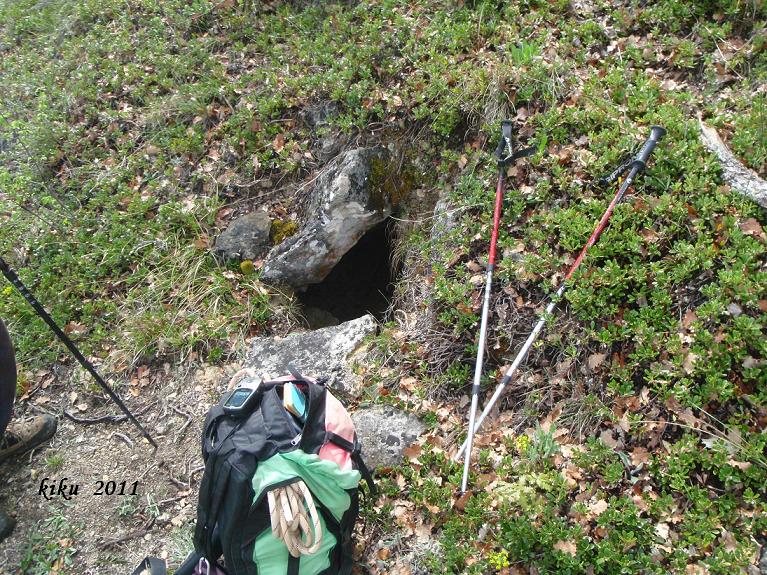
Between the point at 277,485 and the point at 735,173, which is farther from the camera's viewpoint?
the point at 735,173

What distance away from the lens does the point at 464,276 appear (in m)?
4.36

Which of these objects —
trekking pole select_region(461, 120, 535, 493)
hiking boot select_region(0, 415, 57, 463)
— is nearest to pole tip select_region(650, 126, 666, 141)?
trekking pole select_region(461, 120, 535, 493)

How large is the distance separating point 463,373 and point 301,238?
2369 mm

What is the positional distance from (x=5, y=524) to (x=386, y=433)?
10.4ft

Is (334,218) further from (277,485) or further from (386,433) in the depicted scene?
(277,485)

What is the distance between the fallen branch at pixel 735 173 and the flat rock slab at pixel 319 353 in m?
3.03

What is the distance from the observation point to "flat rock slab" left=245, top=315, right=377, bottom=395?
445cm

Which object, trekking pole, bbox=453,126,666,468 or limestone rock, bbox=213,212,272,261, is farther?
limestone rock, bbox=213,212,272,261

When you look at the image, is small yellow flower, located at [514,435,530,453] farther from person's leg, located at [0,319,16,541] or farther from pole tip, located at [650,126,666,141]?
person's leg, located at [0,319,16,541]

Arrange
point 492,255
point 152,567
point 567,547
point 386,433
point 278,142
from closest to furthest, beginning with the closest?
point 567,547, point 152,567, point 386,433, point 492,255, point 278,142

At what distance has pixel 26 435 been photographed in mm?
4594

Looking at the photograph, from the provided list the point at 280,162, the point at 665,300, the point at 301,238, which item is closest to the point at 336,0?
the point at 280,162

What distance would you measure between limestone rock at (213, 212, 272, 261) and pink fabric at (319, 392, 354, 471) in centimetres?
268

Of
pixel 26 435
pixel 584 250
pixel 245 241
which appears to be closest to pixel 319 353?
pixel 245 241
